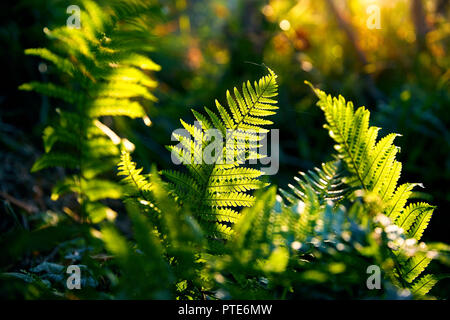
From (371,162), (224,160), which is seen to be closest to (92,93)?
(224,160)

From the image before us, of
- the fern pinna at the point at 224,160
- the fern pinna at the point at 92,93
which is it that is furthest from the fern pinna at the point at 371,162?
the fern pinna at the point at 92,93

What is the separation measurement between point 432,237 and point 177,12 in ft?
11.5

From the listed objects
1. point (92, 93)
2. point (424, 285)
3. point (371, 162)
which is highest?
point (92, 93)

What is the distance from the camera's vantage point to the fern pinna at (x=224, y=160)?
28.0 inches

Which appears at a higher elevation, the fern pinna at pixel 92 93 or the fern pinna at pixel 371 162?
the fern pinna at pixel 92 93

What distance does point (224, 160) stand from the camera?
729 mm

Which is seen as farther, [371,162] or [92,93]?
[92,93]

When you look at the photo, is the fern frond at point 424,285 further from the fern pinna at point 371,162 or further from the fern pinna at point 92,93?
the fern pinna at point 92,93

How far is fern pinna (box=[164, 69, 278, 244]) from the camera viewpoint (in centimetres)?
71

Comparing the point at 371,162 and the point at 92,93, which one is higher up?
the point at 92,93

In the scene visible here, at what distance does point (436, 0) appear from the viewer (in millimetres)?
2727

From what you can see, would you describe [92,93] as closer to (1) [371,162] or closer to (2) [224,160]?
(2) [224,160]

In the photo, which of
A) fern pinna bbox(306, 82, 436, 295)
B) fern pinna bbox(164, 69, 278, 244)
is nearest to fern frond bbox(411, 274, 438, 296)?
fern pinna bbox(306, 82, 436, 295)
